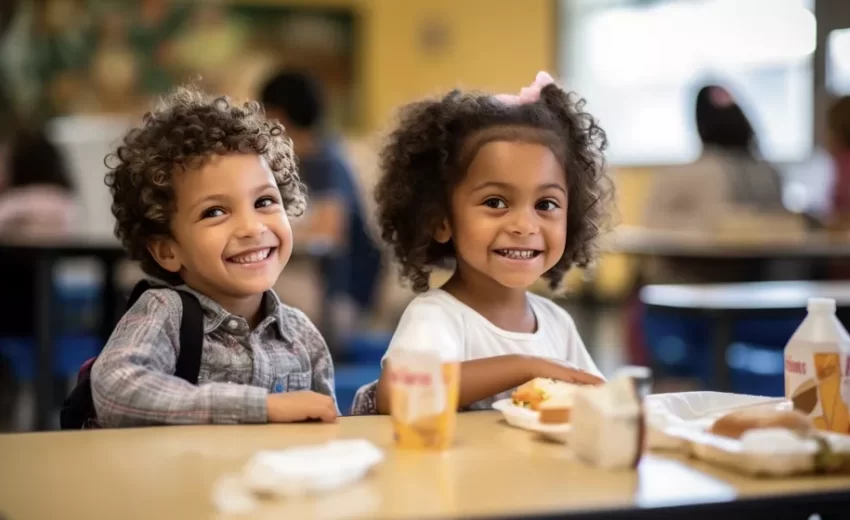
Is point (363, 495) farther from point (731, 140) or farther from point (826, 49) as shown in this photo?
point (826, 49)

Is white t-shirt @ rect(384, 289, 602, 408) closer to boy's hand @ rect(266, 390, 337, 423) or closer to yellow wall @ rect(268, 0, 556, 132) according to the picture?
boy's hand @ rect(266, 390, 337, 423)

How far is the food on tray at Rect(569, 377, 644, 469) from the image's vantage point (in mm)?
1092

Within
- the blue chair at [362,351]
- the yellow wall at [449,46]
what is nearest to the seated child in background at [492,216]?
the blue chair at [362,351]

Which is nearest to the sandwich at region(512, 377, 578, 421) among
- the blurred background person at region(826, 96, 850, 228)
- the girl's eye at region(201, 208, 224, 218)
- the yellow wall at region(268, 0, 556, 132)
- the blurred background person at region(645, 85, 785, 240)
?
the girl's eye at region(201, 208, 224, 218)

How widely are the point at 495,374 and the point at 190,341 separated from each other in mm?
426

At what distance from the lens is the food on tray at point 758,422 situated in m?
1.17

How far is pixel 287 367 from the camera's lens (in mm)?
1604

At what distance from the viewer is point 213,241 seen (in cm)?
153

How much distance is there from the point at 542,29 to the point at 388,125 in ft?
25.8

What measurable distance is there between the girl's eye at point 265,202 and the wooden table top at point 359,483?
Result: 0.39m

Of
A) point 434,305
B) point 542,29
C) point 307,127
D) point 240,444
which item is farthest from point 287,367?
point 542,29

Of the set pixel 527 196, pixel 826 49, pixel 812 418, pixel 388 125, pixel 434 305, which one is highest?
pixel 826 49

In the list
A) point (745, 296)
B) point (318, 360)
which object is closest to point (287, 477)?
point (318, 360)

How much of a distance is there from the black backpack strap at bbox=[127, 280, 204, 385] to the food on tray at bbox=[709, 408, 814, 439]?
0.69 m
